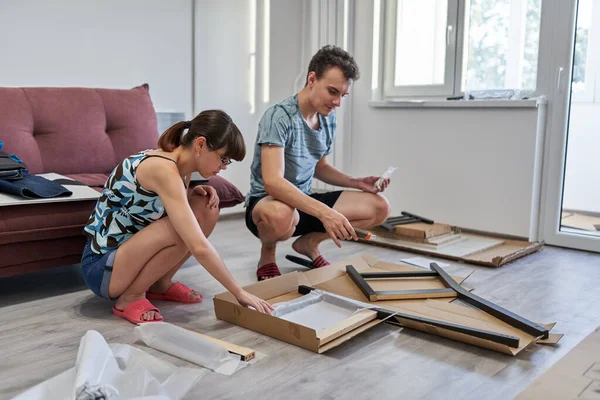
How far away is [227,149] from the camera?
1.72m

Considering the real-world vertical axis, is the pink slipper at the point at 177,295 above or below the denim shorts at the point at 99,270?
below

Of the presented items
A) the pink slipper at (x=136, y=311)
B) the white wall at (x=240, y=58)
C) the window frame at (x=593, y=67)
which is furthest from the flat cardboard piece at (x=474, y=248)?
the pink slipper at (x=136, y=311)

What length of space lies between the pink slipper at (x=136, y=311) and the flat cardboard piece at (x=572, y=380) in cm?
117

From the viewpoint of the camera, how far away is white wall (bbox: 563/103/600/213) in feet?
9.96

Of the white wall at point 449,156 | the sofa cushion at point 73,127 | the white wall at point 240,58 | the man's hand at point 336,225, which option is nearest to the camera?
the man's hand at point 336,225

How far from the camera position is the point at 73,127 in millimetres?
2668

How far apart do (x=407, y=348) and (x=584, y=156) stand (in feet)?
6.35

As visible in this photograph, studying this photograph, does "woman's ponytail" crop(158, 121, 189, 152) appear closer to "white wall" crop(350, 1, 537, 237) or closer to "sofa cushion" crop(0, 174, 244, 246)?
"sofa cushion" crop(0, 174, 244, 246)

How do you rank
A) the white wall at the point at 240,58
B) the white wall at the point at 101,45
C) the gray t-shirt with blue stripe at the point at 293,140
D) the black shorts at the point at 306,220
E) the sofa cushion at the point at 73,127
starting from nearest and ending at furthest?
the gray t-shirt with blue stripe at the point at 293,140 → the black shorts at the point at 306,220 → the sofa cushion at the point at 73,127 → the white wall at the point at 101,45 → the white wall at the point at 240,58

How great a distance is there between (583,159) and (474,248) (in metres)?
0.79

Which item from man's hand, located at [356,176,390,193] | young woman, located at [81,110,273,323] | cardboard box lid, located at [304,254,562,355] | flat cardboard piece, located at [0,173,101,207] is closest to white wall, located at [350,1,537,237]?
man's hand, located at [356,176,390,193]

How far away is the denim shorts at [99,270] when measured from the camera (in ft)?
6.05

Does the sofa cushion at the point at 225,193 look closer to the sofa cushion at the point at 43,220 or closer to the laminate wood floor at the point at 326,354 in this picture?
the laminate wood floor at the point at 326,354

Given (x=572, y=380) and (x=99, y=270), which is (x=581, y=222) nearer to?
(x=572, y=380)
